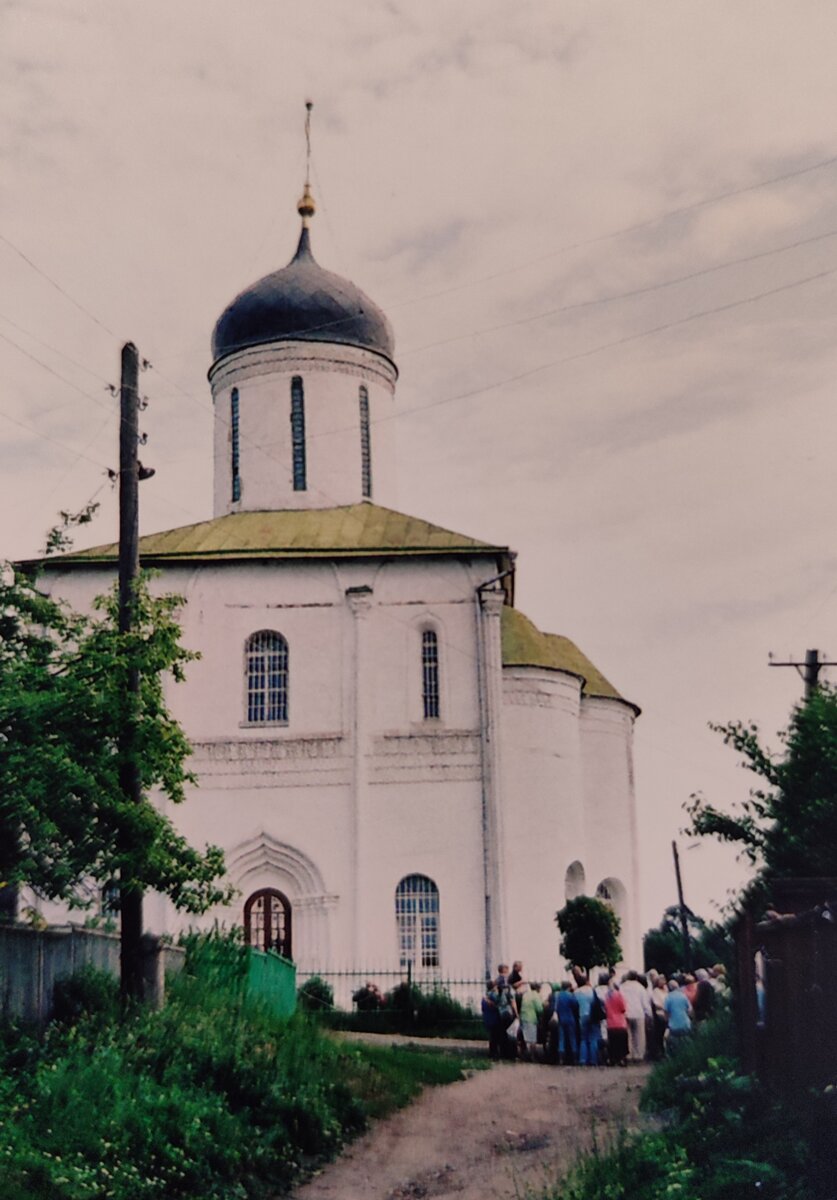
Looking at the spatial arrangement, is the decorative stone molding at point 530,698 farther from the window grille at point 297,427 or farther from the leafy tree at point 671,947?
the leafy tree at point 671,947

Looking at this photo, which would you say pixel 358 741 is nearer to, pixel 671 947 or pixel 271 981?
pixel 271 981

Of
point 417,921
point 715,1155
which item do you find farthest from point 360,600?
point 715,1155

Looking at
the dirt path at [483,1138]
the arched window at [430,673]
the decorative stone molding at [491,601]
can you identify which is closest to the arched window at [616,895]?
the arched window at [430,673]

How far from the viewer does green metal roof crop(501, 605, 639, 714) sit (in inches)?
1287

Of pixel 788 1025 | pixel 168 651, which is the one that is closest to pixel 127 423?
pixel 168 651

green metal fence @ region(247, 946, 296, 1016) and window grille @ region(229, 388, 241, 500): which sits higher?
window grille @ region(229, 388, 241, 500)

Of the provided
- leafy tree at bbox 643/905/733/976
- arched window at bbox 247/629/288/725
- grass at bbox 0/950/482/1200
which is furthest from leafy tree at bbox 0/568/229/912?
leafy tree at bbox 643/905/733/976

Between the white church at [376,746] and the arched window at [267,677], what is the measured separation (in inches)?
1.3

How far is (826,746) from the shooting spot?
17.9m

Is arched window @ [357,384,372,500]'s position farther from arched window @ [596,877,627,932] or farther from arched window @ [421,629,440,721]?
arched window @ [596,877,627,932]

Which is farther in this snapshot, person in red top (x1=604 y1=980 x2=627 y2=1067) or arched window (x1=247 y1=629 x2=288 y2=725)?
arched window (x1=247 y1=629 x2=288 y2=725)

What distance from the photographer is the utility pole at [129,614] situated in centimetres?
1616

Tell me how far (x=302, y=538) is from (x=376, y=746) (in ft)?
16.4

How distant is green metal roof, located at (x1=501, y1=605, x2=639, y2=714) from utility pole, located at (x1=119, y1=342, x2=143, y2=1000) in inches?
612
